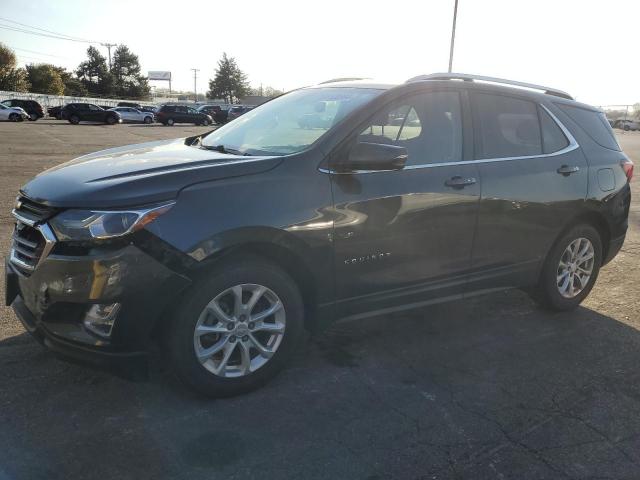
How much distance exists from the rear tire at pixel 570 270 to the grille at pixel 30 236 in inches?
147

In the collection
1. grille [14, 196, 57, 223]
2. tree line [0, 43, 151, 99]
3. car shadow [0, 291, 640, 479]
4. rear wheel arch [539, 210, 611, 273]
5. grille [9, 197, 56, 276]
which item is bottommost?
car shadow [0, 291, 640, 479]

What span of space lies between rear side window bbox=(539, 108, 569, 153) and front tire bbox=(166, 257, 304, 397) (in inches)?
100

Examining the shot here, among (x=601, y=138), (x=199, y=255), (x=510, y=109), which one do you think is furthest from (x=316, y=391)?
(x=601, y=138)

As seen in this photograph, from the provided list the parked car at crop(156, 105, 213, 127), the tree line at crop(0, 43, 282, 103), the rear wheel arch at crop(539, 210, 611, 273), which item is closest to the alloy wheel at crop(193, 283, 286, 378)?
the rear wheel arch at crop(539, 210, 611, 273)

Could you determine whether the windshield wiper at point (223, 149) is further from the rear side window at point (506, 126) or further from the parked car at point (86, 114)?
the parked car at point (86, 114)

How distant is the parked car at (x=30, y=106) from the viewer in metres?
38.7

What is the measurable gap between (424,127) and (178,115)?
41313 mm

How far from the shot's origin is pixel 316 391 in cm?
333

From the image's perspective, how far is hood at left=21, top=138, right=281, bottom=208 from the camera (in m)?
2.79

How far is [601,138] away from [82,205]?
14.1ft

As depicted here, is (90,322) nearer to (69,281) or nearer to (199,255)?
(69,281)

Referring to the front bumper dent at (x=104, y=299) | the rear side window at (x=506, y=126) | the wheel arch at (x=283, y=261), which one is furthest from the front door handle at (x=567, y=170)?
the front bumper dent at (x=104, y=299)

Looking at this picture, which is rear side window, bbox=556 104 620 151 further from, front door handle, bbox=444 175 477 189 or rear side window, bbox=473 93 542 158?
front door handle, bbox=444 175 477 189

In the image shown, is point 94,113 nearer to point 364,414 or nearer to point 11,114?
point 11,114
